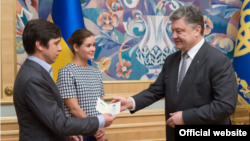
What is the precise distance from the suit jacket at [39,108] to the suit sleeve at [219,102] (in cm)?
78

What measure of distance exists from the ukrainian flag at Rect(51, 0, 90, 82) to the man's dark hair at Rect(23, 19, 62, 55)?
3.28 feet

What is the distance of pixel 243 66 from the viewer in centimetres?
290

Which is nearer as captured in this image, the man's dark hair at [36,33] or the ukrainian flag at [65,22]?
the man's dark hair at [36,33]

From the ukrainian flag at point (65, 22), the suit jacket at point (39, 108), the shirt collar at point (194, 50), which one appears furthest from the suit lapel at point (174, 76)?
the ukrainian flag at point (65, 22)

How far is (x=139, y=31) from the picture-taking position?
317 cm

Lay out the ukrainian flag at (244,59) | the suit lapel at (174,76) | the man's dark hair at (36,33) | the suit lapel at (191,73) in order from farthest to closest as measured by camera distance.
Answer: the ukrainian flag at (244,59)
the suit lapel at (174,76)
the suit lapel at (191,73)
the man's dark hair at (36,33)

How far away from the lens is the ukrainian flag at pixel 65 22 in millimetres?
2480

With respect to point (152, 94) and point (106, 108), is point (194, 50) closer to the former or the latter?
point (152, 94)

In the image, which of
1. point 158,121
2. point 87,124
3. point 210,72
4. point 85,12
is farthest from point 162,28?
point 87,124

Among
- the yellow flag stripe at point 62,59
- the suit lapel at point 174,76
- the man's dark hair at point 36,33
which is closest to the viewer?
the man's dark hair at point 36,33

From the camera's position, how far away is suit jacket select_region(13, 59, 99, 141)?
1.33m

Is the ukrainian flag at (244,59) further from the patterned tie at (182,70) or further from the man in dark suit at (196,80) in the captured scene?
the patterned tie at (182,70)

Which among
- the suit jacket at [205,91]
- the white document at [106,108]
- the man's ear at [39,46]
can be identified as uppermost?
the man's ear at [39,46]

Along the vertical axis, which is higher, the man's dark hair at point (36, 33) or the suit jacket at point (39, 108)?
the man's dark hair at point (36, 33)
